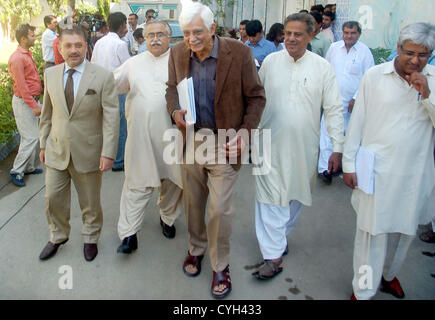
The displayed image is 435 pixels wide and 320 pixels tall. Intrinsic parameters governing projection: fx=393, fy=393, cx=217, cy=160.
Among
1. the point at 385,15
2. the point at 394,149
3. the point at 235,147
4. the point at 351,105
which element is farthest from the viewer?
the point at 385,15

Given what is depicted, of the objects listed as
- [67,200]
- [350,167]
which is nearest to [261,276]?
[350,167]

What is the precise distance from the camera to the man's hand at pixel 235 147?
8.68 ft

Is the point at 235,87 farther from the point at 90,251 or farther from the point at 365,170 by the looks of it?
the point at 90,251

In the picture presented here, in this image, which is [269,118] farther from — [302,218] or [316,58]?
[302,218]

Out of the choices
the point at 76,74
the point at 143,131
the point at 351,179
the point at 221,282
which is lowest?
the point at 221,282

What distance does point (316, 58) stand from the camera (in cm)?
299

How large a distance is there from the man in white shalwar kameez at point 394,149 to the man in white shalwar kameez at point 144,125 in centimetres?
152

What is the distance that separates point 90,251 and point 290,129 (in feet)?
6.41

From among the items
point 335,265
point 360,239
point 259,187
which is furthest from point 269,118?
point 335,265

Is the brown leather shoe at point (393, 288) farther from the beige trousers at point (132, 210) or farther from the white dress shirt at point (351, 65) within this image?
the white dress shirt at point (351, 65)

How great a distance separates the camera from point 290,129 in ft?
9.75

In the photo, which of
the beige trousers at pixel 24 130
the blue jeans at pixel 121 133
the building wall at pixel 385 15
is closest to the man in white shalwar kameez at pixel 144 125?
the blue jeans at pixel 121 133

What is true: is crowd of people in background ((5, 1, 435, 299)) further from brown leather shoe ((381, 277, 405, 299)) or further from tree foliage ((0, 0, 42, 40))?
tree foliage ((0, 0, 42, 40))

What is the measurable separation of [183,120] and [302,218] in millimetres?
1953
